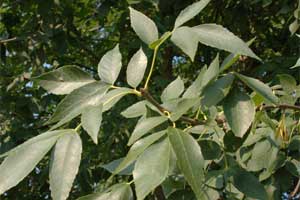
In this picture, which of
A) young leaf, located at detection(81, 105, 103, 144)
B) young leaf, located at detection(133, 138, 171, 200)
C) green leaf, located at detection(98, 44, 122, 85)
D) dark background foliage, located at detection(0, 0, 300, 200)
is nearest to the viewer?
young leaf, located at detection(133, 138, 171, 200)

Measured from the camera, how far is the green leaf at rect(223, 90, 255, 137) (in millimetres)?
859

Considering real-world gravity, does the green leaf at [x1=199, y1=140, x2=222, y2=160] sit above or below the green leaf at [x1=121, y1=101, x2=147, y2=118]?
below

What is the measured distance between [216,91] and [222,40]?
78mm

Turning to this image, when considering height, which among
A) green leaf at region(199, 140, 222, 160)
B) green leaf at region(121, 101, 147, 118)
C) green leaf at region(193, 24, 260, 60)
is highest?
green leaf at region(193, 24, 260, 60)

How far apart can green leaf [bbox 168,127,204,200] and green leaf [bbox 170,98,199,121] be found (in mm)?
67

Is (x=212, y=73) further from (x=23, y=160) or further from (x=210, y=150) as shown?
(x=23, y=160)

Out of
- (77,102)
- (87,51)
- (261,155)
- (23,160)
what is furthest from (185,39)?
(87,51)

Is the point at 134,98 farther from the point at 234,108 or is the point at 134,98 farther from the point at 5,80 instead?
the point at 234,108

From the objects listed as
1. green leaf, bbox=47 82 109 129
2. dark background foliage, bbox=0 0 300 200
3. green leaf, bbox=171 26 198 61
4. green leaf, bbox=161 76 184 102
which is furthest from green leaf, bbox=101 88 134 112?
dark background foliage, bbox=0 0 300 200

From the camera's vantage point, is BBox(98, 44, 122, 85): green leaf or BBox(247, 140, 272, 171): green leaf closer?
BBox(98, 44, 122, 85): green leaf

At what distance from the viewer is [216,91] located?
0.85 m

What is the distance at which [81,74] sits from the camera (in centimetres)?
91

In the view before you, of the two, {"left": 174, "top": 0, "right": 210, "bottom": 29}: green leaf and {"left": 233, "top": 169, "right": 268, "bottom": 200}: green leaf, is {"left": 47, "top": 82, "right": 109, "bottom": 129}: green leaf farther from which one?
{"left": 233, "top": 169, "right": 268, "bottom": 200}: green leaf

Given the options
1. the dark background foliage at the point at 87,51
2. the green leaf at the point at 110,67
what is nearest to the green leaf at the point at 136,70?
the green leaf at the point at 110,67
